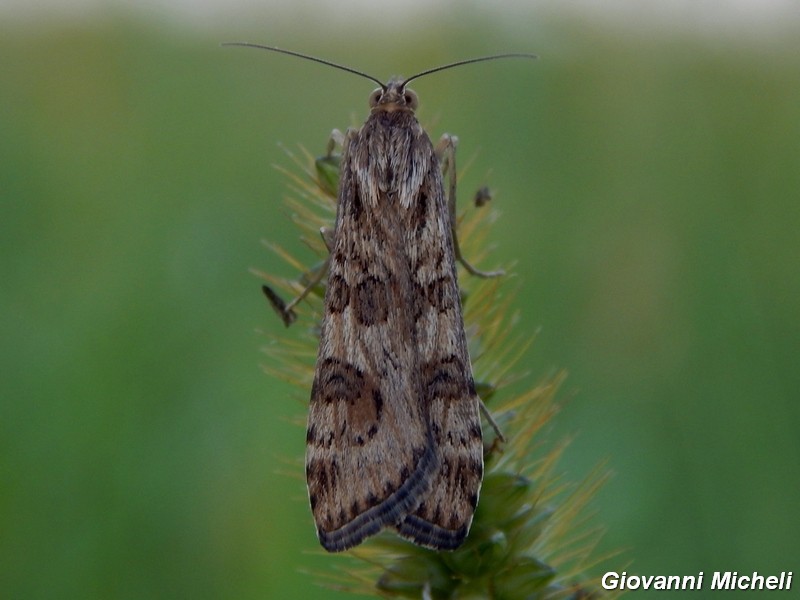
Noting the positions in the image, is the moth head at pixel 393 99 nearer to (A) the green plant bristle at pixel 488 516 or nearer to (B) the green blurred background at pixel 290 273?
(B) the green blurred background at pixel 290 273

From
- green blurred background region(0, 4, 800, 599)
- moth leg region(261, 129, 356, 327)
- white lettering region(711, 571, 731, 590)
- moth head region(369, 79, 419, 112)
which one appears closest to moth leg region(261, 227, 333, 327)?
moth leg region(261, 129, 356, 327)

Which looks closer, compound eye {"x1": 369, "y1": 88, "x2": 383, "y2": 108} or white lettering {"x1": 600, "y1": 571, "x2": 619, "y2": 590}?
white lettering {"x1": 600, "y1": 571, "x2": 619, "y2": 590}

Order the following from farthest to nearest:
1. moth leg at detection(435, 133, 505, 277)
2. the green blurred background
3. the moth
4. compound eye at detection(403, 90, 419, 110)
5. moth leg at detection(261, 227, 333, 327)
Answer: the green blurred background → compound eye at detection(403, 90, 419, 110) → moth leg at detection(435, 133, 505, 277) → moth leg at detection(261, 227, 333, 327) → the moth

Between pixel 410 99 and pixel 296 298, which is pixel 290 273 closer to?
pixel 410 99

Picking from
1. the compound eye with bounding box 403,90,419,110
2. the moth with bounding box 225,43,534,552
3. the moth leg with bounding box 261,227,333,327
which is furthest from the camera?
the compound eye with bounding box 403,90,419,110

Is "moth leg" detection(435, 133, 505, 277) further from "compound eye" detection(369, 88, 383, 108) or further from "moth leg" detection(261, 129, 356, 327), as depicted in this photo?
"moth leg" detection(261, 129, 356, 327)

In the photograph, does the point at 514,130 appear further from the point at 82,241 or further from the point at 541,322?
the point at 82,241

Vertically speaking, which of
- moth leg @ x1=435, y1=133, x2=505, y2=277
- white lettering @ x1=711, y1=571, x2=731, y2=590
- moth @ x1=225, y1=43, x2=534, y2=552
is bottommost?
white lettering @ x1=711, y1=571, x2=731, y2=590
